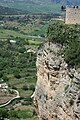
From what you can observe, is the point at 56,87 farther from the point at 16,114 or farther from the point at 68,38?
the point at 16,114

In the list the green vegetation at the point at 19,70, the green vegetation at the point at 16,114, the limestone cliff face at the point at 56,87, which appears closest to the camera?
the limestone cliff face at the point at 56,87

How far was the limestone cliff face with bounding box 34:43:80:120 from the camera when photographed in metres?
22.5

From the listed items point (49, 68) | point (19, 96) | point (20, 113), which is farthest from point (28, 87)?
point (49, 68)

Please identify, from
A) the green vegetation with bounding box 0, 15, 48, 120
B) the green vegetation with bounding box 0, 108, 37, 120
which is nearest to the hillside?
the green vegetation with bounding box 0, 15, 48, 120

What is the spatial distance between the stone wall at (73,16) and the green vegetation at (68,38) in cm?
62

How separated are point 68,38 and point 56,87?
11.3ft

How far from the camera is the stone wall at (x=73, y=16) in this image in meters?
28.2

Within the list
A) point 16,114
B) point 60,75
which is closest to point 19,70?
point 16,114

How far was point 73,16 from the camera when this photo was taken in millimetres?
28609

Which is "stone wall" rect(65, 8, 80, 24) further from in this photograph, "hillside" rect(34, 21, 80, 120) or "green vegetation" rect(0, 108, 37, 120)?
"green vegetation" rect(0, 108, 37, 120)

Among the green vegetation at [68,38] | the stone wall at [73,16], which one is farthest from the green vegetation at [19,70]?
the stone wall at [73,16]

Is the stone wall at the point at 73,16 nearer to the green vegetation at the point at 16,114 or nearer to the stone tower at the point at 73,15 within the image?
the stone tower at the point at 73,15

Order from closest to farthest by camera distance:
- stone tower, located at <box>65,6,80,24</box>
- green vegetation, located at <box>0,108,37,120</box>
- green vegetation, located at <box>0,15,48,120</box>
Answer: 1. stone tower, located at <box>65,6,80,24</box>
2. green vegetation, located at <box>0,108,37,120</box>
3. green vegetation, located at <box>0,15,48,120</box>

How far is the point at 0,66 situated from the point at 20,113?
36087 millimetres
